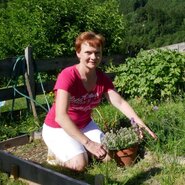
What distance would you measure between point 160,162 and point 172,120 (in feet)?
2.58

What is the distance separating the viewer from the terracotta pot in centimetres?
414

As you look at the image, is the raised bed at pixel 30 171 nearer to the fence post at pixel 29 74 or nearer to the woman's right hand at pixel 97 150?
the woman's right hand at pixel 97 150

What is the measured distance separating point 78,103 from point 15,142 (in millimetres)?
1583

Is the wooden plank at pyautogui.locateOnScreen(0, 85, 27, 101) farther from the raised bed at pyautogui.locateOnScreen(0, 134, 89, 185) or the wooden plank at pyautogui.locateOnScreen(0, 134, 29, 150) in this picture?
the raised bed at pyautogui.locateOnScreen(0, 134, 89, 185)

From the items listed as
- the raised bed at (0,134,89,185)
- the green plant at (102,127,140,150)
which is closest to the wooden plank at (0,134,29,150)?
the raised bed at (0,134,89,185)

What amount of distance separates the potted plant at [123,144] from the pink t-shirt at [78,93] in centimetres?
33

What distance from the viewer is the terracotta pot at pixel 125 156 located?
414 centimetres

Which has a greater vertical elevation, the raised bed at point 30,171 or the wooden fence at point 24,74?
the wooden fence at point 24,74

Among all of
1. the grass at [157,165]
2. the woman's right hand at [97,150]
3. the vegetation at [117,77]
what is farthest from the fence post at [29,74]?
the woman's right hand at [97,150]

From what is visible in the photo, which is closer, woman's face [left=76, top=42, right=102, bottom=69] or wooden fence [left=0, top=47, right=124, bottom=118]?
woman's face [left=76, top=42, right=102, bottom=69]

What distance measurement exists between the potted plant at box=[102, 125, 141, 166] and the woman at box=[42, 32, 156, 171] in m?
0.11

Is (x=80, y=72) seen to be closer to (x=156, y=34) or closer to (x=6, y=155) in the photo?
(x=6, y=155)

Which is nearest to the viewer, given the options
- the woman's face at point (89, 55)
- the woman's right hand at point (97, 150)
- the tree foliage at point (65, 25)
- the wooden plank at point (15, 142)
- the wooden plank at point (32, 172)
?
the wooden plank at point (32, 172)

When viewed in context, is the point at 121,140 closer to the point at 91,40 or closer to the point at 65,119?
the point at 65,119
